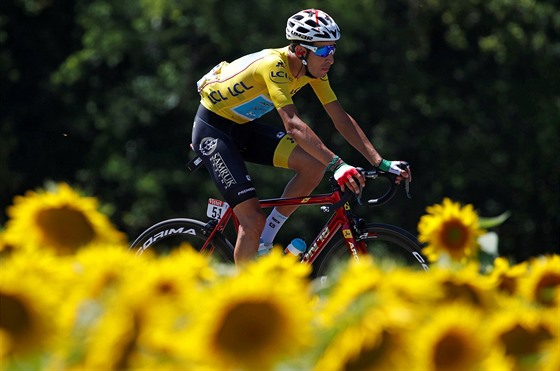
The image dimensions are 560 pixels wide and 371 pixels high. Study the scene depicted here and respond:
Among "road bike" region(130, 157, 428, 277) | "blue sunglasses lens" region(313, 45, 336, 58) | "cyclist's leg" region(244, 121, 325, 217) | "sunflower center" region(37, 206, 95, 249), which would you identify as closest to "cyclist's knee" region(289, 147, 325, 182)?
"cyclist's leg" region(244, 121, 325, 217)

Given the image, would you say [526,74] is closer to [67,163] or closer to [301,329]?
[67,163]

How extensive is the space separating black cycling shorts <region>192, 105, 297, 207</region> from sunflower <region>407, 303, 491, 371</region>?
519 centimetres

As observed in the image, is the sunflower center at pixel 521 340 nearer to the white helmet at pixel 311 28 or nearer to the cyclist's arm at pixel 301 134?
the cyclist's arm at pixel 301 134

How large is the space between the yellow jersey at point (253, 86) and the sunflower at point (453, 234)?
4077 mm

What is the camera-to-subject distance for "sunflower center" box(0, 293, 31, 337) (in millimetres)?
1381

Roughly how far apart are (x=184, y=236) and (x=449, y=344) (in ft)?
19.7

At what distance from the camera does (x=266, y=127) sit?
6941 mm

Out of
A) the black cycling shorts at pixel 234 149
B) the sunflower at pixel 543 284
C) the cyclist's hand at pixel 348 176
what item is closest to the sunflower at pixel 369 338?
the sunflower at pixel 543 284

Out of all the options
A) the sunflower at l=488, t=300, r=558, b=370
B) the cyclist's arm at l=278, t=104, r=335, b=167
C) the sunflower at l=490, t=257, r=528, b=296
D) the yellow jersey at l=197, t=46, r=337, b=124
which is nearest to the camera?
the sunflower at l=488, t=300, r=558, b=370

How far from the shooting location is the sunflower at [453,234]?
78.4 inches

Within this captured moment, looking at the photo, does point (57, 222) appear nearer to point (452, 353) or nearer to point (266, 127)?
point (452, 353)

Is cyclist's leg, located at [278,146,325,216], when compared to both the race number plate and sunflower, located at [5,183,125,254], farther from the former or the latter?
sunflower, located at [5,183,125,254]

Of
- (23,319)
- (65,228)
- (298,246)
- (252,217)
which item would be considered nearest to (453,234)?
(65,228)

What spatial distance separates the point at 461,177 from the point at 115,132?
553cm
